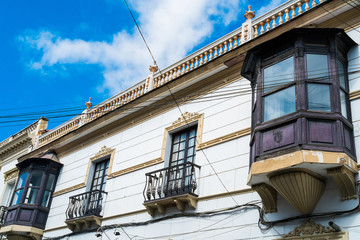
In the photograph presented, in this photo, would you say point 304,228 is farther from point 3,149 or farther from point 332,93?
point 3,149

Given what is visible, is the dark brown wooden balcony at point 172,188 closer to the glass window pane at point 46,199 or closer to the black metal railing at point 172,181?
the black metal railing at point 172,181

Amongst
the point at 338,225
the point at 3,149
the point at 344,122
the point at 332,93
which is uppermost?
the point at 3,149

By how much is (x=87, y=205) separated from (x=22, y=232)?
3538 mm

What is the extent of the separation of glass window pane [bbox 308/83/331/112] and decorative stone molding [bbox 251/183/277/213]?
1867mm

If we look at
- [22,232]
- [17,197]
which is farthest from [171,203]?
[17,197]

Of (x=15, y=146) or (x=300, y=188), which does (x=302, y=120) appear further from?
(x=15, y=146)

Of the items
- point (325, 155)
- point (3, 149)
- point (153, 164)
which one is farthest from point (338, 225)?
point (3, 149)

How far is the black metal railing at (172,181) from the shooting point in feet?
34.6

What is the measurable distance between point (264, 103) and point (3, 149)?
56.0ft

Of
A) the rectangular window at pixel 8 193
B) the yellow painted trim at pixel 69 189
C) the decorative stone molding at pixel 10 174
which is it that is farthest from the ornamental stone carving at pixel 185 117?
the rectangular window at pixel 8 193

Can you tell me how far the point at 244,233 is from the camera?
29.2 feet

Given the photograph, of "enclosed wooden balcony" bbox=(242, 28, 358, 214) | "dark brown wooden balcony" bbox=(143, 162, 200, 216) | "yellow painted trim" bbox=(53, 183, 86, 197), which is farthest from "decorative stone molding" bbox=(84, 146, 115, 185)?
"enclosed wooden balcony" bbox=(242, 28, 358, 214)

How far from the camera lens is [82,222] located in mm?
13273

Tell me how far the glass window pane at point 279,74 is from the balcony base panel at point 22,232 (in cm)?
1058
